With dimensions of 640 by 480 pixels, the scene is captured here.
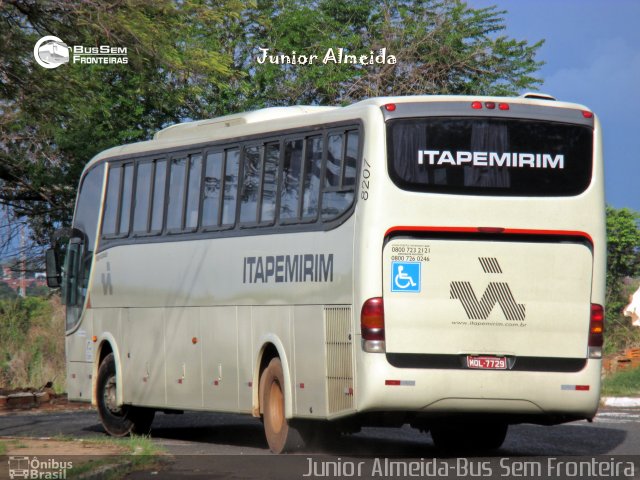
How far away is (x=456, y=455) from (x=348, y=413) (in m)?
1.99

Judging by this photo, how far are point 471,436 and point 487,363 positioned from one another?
2.52m

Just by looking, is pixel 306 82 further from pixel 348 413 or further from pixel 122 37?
pixel 348 413

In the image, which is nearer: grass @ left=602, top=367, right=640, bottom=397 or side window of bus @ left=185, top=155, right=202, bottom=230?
side window of bus @ left=185, top=155, right=202, bottom=230

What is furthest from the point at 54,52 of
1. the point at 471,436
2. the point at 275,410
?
the point at 471,436

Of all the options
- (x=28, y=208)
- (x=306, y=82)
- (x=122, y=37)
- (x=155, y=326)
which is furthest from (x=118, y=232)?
(x=306, y=82)

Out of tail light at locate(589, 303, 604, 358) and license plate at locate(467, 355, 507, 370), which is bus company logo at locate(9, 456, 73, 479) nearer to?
license plate at locate(467, 355, 507, 370)

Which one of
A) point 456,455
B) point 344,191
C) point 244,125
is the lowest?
point 456,455

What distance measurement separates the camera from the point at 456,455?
14.0 metres

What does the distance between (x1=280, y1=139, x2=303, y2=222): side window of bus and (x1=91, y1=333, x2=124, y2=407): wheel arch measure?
4782mm

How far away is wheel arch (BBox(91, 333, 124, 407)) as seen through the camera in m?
17.6

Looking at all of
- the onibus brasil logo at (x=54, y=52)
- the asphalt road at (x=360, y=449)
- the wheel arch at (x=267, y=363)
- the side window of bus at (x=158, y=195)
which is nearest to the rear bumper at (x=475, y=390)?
the asphalt road at (x=360, y=449)

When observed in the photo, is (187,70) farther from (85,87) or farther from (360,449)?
(360,449)

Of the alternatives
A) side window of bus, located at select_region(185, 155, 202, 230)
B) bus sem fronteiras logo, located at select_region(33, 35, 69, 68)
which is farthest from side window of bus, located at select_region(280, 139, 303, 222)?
bus sem fronteiras logo, located at select_region(33, 35, 69, 68)

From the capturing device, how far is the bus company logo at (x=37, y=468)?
10.3 metres
